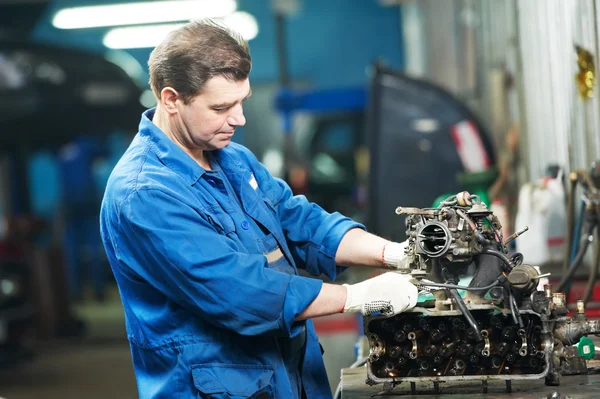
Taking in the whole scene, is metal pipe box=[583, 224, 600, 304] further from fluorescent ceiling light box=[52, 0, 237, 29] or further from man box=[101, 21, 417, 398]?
fluorescent ceiling light box=[52, 0, 237, 29]

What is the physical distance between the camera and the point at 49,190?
13359mm

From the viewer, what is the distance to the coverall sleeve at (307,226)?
6.91 feet

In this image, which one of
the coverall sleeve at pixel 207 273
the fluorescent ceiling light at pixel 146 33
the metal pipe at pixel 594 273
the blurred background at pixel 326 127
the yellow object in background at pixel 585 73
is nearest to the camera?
the coverall sleeve at pixel 207 273

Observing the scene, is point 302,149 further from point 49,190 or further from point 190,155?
point 190,155

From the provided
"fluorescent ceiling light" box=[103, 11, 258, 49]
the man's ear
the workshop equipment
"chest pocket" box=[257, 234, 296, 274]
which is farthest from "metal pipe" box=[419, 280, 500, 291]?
"fluorescent ceiling light" box=[103, 11, 258, 49]

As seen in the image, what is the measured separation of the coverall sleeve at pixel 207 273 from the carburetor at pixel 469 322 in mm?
188

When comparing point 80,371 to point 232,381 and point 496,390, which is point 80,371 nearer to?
point 232,381

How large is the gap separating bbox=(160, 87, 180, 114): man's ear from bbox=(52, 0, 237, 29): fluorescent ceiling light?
9.64m

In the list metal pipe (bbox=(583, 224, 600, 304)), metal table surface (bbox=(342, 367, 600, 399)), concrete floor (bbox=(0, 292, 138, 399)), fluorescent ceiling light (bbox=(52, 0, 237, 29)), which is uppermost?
fluorescent ceiling light (bbox=(52, 0, 237, 29))

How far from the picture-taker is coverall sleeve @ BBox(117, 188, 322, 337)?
5.51 ft

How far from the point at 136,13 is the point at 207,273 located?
10118 millimetres

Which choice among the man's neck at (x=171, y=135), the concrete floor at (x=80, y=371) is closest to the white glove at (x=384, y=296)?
the man's neck at (x=171, y=135)

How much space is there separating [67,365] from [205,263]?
19.7ft

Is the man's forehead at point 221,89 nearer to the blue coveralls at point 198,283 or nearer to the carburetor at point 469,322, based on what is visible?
the blue coveralls at point 198,283
